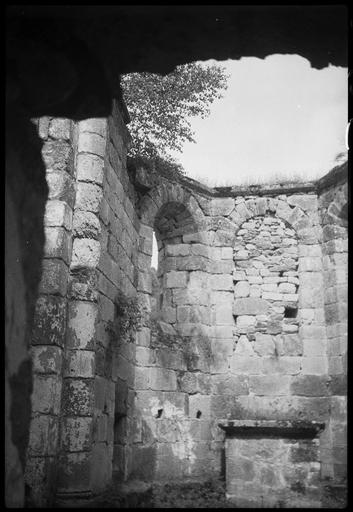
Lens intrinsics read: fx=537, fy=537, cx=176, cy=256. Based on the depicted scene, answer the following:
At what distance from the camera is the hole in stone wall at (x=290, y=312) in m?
9.08

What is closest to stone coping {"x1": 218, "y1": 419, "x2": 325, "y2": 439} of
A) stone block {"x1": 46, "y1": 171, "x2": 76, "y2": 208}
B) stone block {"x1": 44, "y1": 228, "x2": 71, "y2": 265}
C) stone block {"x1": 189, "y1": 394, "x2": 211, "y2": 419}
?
stone block {"x1": 189, "y1": 394, "x2": 211, "y2": 419}

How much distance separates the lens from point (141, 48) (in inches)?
127

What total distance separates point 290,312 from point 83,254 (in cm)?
480

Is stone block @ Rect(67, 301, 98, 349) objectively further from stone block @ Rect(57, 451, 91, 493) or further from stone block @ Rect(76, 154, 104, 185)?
stone block @ Rect(76, 154, 104, 185)

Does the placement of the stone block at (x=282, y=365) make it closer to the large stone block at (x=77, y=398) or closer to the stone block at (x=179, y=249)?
the stone block at (x=179, y=249)

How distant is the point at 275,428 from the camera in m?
6.71

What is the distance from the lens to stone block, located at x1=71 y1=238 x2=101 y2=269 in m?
5.37

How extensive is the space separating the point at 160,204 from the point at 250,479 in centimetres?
434

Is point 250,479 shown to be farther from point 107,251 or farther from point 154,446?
point 107,251

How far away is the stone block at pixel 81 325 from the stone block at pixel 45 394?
48 cm

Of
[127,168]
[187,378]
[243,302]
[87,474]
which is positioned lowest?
[87,474]

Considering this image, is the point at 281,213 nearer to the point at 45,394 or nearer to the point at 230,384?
the point at 230,384

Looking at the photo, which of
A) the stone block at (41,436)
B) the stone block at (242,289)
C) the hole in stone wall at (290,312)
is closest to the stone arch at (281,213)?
the stone block at (242,289)

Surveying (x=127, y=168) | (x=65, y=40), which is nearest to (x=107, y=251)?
(x=127, y=168)
